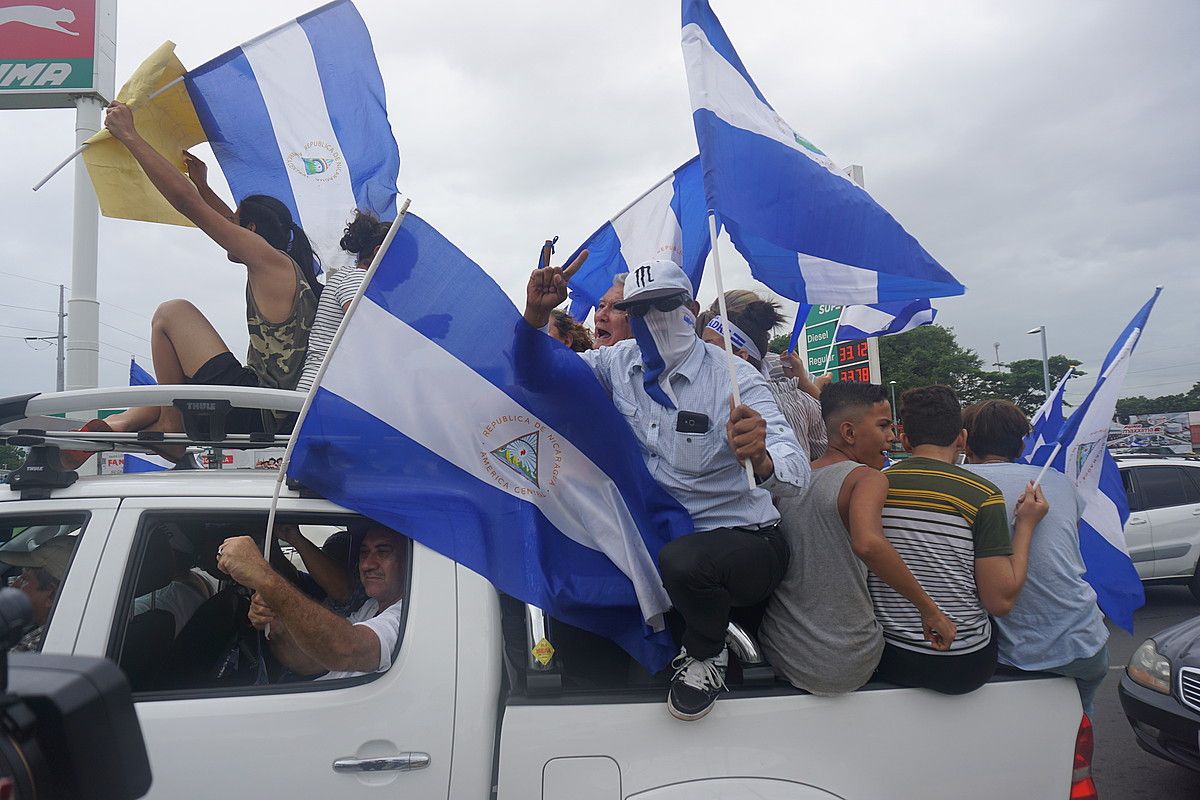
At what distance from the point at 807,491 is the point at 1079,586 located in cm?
107

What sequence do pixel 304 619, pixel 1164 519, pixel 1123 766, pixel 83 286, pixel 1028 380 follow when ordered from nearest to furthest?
pixel 304 619, pixel 1123 766, pixel 83 286, pixel 1164 519, pixel 1028 380

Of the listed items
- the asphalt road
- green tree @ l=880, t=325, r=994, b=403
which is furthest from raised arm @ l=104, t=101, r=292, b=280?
green tree @ l=880, t=325, r=994, b=403

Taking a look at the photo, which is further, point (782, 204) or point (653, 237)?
point (653, 237)

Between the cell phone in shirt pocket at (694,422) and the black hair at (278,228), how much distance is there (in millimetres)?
2108

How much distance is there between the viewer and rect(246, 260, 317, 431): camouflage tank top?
3.49 m

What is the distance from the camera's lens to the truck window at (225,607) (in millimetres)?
2080

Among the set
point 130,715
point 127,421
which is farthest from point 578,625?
point 127,421

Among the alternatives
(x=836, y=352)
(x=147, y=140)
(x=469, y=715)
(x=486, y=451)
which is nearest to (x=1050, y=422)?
(x=486, y=451)

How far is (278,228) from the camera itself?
12.6 feet

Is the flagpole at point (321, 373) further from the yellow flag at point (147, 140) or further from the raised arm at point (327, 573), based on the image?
the yellow flag at point (147, 140)

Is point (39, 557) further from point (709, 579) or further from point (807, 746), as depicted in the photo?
point (807, 746)

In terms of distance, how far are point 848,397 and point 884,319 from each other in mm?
2492

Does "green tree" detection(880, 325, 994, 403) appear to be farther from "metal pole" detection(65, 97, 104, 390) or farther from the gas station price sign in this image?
"metal pole" detection(65, 97, 104, 390)

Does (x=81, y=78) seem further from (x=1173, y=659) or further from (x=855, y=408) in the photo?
(x=1173, y=659)
